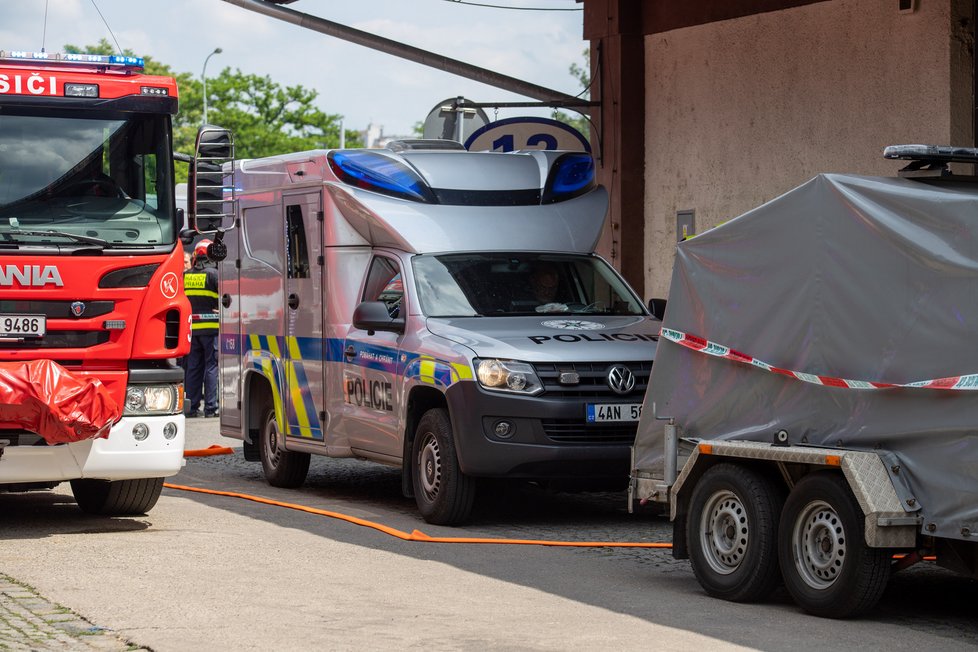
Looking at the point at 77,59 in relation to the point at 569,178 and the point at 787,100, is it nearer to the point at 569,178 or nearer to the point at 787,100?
the point at 569,178

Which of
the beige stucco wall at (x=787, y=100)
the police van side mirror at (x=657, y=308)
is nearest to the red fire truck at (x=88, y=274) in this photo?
the police van side mirror at (x=657, y=308)

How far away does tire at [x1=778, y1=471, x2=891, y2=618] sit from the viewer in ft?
24.2

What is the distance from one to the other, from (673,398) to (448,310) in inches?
121

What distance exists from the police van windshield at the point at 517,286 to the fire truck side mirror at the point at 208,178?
161cm

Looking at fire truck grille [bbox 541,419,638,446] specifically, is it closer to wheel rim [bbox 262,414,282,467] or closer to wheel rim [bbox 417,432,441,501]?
wheel rim [bbox 417,432,441,501]

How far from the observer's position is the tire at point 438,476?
11.0m

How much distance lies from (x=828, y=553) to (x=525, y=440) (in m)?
3.39

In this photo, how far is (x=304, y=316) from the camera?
13211mm

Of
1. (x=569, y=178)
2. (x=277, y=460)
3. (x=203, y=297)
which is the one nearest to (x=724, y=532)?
(x=569, y=178)

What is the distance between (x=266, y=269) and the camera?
13953mm

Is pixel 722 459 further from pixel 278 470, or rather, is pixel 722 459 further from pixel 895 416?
pixel 278 470

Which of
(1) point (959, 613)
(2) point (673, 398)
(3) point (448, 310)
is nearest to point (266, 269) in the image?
(3) point (448, 310)

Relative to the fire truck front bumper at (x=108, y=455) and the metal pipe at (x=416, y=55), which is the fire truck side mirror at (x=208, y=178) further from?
the metal pipe at (x=416, y=55)

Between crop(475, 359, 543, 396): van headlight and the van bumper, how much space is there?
0.06 metres
